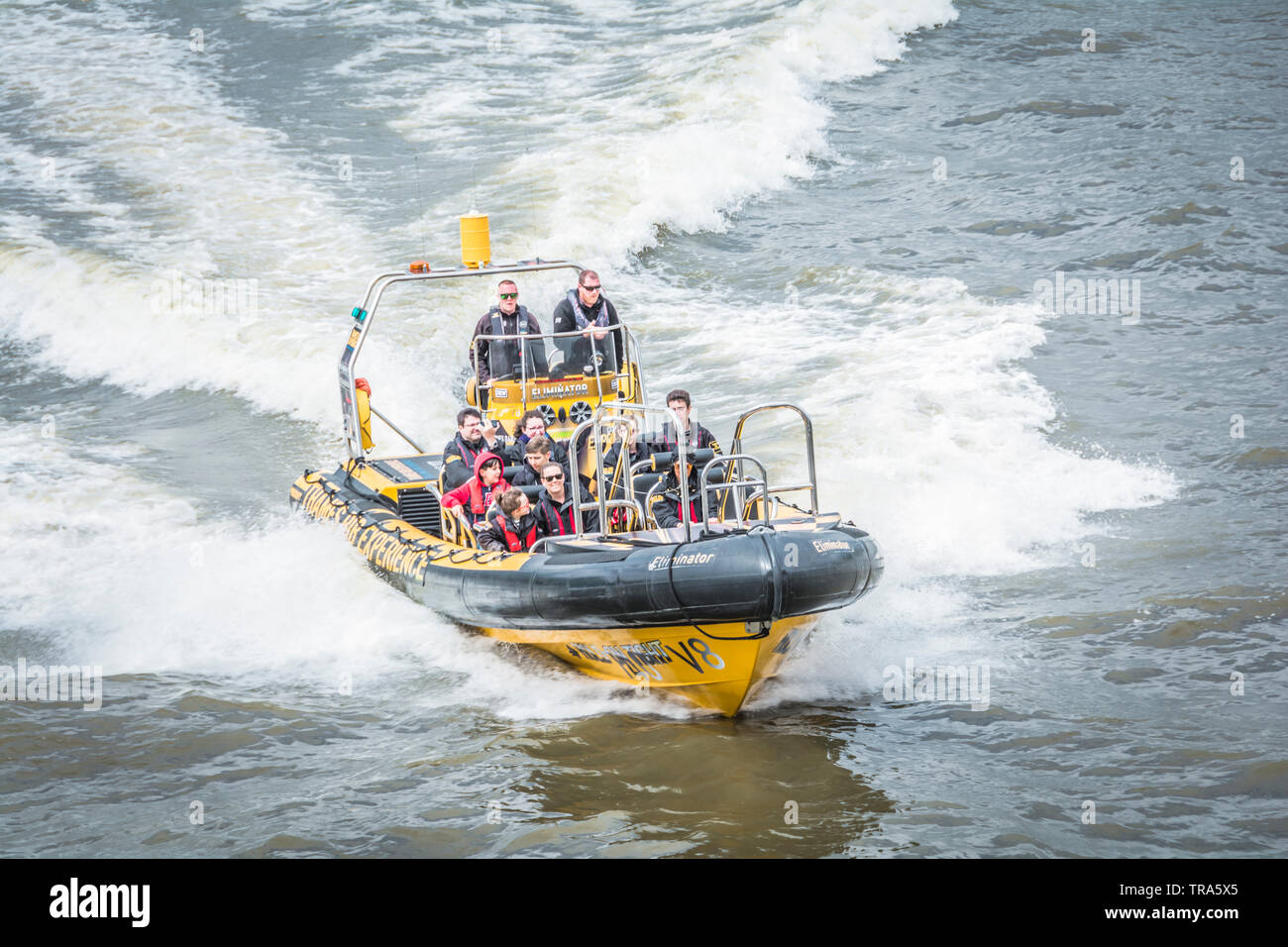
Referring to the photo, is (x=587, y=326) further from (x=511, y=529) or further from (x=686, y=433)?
(x=511, y=529)

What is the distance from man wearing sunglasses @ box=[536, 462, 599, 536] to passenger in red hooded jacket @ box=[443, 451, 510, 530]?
237 millimetres

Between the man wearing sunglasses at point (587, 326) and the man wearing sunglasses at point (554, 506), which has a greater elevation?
the man wearing sunglasses at point (587, 326)

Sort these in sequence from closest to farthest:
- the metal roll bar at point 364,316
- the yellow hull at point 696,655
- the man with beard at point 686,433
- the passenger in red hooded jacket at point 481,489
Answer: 1. the yellow hull at point 696,655
2. the man with beard at point 686,433
3. the passenger in red hooded jacket at point 481,489
4. the metal roll bar at point 364,316

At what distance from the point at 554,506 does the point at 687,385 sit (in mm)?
4839

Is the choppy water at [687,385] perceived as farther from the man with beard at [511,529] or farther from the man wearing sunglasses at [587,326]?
the man wearing sunglasses at [587,326]

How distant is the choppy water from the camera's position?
5395mm

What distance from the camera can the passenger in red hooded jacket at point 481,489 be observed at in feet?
22.6

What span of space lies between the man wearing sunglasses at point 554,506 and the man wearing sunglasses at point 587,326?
6.53ft

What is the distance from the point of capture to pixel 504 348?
28.7ft

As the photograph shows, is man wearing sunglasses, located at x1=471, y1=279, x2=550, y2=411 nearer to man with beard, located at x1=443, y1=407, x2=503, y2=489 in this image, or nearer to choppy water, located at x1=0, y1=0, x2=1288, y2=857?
man with beard, located at x1=443, y1=407, x2=503, y2=489

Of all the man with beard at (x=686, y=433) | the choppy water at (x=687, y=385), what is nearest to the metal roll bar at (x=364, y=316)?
the choppy water at (x=687, y=385)

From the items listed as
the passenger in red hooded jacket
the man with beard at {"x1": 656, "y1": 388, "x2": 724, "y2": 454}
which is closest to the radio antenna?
the passenger in red hooded jacket

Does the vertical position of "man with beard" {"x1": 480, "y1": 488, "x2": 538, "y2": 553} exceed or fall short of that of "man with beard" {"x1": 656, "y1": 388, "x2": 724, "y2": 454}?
it falls short
